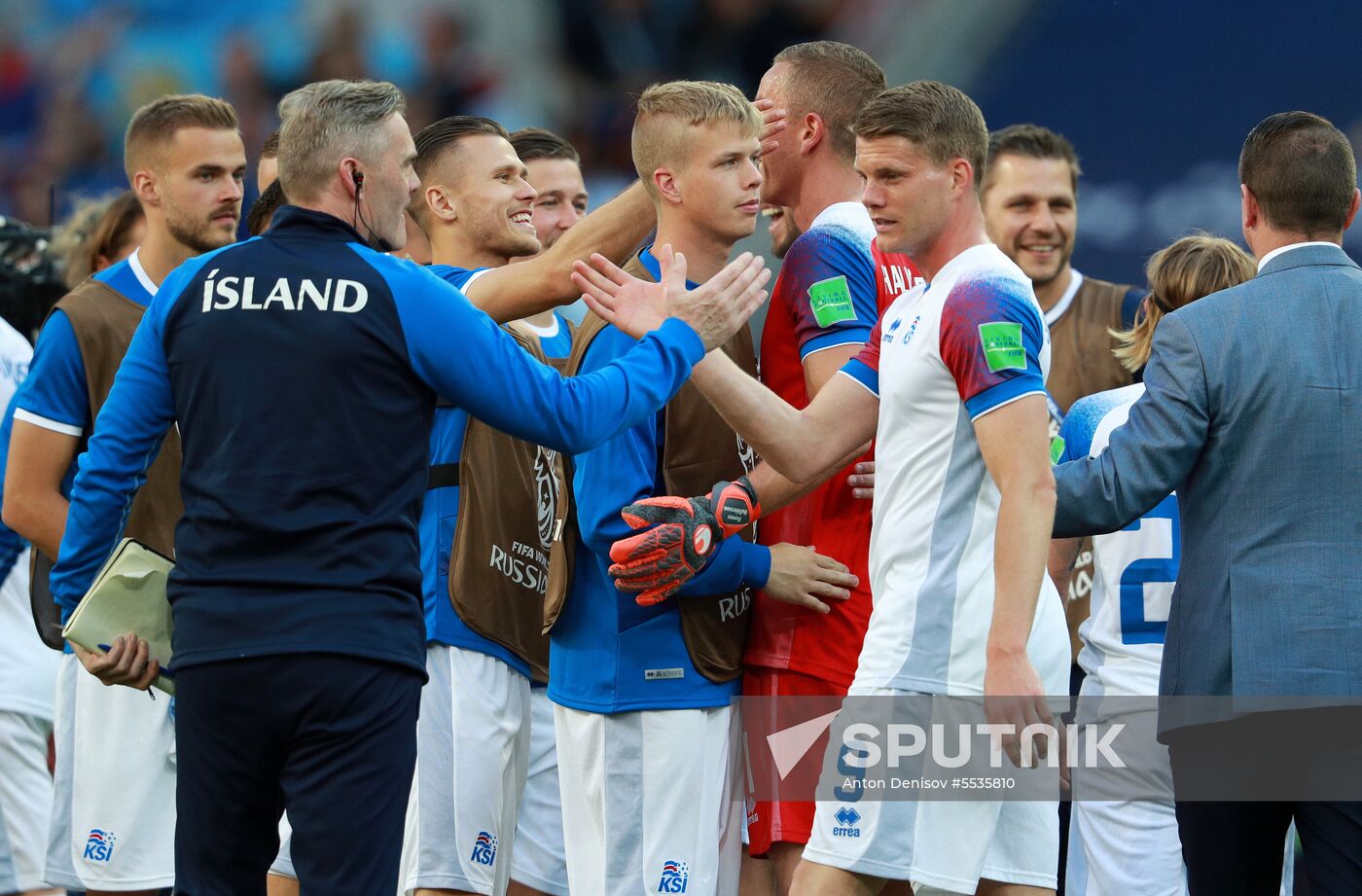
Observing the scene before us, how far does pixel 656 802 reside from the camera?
4098 millimetres

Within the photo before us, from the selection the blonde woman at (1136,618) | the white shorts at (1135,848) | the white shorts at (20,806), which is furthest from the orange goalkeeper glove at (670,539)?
the white shorts at (20,806)

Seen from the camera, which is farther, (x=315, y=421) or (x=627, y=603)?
(x=627, y=603)

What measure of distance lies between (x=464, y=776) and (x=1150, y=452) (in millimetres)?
2091

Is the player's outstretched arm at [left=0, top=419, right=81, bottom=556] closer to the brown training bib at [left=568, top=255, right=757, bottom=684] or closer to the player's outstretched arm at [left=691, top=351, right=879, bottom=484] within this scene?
the brown training bib at [left=568, top=255, right=757, bottom=684]

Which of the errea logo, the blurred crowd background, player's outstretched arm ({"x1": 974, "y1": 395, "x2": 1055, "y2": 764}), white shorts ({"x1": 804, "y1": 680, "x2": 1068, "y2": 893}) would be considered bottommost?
the errea logo

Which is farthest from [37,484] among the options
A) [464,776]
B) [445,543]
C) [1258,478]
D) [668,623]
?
[1258,478]

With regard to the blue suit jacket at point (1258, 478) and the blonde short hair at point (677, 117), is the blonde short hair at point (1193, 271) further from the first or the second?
the blonde short hair at point (677, 117)

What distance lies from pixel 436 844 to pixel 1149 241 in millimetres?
4783

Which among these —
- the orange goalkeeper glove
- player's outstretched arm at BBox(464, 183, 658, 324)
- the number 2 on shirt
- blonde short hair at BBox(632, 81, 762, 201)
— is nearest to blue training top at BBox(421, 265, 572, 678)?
player's outstretched arm at BBox(464, 183, 658, 324)

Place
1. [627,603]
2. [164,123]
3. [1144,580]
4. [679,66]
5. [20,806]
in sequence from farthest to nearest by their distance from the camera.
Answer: [679,66], [20,806], [164,123], [1144,580], [627,603]

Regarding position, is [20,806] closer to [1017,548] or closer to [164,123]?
[164,123]

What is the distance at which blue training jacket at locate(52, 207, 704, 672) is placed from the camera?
322cm

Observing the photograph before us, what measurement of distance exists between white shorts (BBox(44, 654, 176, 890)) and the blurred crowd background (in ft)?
14.7

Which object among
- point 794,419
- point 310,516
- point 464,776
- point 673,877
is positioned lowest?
point 673,877
